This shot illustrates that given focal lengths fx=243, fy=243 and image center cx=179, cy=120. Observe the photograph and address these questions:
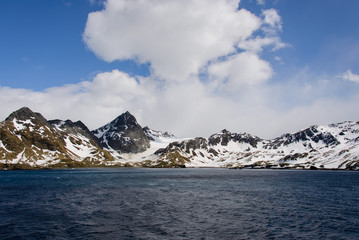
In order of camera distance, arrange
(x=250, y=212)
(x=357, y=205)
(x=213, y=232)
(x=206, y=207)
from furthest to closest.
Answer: (x=357, y=205) < (x=206, y=207) < (x=250, y=212) < (x=213, y=232)

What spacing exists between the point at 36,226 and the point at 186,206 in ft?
96.4

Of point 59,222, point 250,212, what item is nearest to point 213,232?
point 250,212

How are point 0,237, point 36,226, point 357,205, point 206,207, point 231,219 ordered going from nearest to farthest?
1. point 0,237
2. point 36,226
3. point 231,219
4. point 206,207
5. point 357,205

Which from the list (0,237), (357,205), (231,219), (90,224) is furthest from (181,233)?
(357,205)

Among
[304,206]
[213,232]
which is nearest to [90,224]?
[213,232]

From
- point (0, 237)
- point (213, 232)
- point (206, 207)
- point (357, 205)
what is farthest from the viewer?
point (357, 205)

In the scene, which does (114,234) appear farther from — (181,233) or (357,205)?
(357,205)

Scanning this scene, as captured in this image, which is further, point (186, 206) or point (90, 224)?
point (186, 206)

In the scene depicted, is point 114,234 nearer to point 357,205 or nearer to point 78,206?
point 78,206

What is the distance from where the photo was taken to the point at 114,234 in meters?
34.1

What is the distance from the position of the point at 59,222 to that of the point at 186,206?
25995 mm

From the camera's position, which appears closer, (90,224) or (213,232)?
(213,232)

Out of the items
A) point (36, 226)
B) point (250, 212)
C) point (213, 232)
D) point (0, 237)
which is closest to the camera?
point (0, 237)

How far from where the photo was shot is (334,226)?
39781 millimetres
